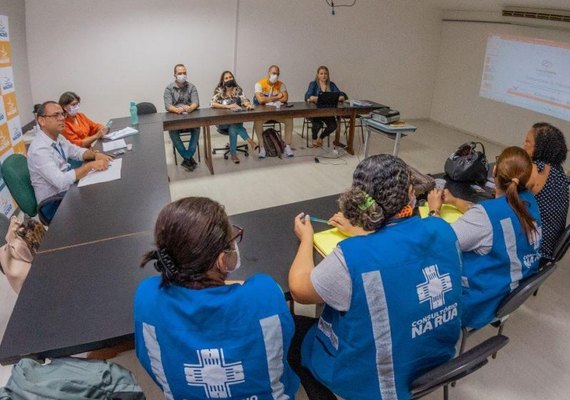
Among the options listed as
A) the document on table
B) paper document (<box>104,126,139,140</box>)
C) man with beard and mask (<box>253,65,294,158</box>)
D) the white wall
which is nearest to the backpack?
man with beard and mask (<box>253,65,294,158</box>)

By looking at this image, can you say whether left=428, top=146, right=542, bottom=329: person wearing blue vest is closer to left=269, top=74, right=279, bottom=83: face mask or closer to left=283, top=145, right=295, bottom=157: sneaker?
left=283, top=145, right=295, bottom=157: sneaker

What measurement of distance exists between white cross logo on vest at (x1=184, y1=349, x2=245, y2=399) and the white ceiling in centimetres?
540

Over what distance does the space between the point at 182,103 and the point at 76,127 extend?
1.48 meters

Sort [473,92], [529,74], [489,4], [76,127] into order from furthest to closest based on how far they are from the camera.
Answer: [473,92]
[489,4]
[529,74]
[76,127]

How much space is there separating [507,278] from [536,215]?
31cm

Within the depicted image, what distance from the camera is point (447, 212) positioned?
1878 millimetres

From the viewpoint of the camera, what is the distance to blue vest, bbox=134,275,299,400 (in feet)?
2.98

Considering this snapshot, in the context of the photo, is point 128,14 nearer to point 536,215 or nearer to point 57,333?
point 57,333

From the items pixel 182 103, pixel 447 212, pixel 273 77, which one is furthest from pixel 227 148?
pixel 447 212

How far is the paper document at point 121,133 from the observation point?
328cm

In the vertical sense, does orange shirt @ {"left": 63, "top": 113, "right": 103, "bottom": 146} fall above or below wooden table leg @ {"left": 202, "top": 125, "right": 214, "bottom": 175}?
above

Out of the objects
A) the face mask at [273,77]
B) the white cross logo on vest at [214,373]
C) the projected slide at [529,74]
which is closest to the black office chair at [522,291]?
the white cross logo on vest at [214,373]

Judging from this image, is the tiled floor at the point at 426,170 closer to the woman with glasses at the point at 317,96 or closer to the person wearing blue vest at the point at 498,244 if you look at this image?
the woman with glasses at the point at 317,96

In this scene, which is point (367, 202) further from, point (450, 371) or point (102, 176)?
point (102, 176)
